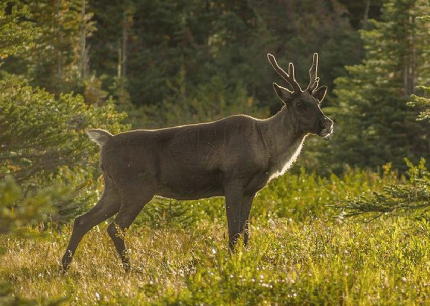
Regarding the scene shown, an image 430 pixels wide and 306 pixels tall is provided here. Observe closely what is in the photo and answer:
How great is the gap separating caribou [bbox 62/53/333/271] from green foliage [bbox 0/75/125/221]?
197 centimetres

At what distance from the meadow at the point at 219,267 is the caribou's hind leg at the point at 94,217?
168mm

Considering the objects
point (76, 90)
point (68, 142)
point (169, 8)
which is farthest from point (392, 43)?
point (169, 8)

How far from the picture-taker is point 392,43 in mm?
19500

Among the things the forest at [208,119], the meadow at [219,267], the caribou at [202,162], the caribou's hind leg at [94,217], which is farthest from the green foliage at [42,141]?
the caribou at [202,162]

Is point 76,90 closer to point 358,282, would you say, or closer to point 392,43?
point 392,43

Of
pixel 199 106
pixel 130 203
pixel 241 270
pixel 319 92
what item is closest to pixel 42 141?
pixel 130 203

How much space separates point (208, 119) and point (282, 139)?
64.3ft

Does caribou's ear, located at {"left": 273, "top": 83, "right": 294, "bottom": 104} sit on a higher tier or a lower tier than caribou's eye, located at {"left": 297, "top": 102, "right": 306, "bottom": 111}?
higher

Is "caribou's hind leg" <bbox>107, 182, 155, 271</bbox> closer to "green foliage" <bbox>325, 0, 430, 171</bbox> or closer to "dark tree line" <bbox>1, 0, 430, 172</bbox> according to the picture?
"dark tree line" <bbox>1, 0, 430, 172</bbox>

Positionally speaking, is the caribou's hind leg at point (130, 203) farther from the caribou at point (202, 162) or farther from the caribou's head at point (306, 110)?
the caribou's head at point (306, 110)

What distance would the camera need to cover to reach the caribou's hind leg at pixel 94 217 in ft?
30.2

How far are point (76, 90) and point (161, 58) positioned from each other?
55.5 ft

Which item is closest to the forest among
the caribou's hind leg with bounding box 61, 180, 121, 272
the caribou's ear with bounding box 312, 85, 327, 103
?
the caribou's hind leg with bounding box 61, 180, 121, 272

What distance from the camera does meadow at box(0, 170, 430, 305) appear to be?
6.07 meters
